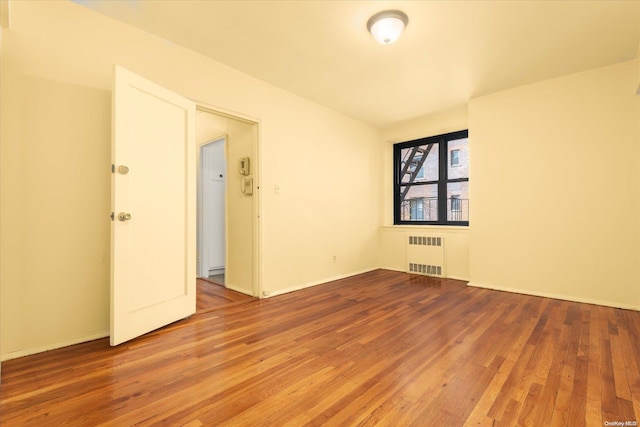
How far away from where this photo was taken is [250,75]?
3.28m

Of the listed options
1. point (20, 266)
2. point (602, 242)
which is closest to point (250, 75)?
point (20, 266)

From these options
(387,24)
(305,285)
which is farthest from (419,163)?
(387,24)

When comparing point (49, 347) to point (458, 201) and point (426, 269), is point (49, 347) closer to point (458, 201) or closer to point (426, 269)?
point (426, 269)

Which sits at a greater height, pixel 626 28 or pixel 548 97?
pixel 626 28

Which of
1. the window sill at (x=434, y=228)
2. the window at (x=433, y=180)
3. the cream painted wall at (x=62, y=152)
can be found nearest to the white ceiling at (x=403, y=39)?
the cream painted wall at (x=62, y=152)

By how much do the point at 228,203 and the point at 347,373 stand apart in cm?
280

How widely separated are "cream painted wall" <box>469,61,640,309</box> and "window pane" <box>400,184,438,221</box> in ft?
3.13

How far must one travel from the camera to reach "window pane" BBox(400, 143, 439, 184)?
16.1ft

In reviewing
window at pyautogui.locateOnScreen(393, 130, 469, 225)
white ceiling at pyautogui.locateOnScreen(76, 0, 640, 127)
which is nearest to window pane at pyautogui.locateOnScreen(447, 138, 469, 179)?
window at pyautogui.locateOnScreen(393, 130, 469, 225)

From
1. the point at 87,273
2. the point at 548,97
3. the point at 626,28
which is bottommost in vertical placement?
the point at 87,273

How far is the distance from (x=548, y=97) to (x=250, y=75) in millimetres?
3502

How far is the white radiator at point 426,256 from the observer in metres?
4.43

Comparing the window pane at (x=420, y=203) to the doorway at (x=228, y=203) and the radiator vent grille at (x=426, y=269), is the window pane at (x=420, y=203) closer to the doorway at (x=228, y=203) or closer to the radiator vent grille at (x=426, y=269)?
the radiator vent grille at (x=426, y=269)

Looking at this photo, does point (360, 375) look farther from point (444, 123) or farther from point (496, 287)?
point (444, 123)
